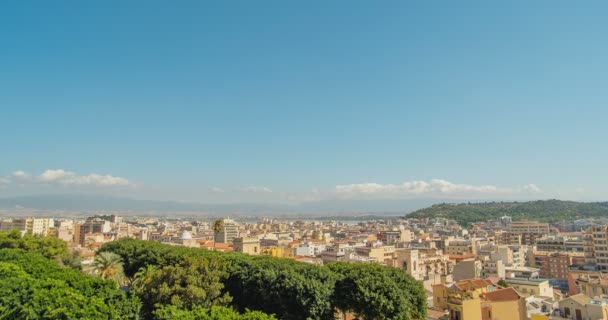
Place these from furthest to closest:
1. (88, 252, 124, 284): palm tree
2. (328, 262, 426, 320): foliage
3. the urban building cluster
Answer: (88, 252, 124, 284): palm tree
the urban building cluster
(328, 262, 426, 320): foliage

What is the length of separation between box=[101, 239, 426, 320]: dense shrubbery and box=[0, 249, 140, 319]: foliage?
2.80 meters

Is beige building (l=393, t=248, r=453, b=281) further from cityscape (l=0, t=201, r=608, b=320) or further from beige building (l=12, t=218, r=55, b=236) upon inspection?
beige building (l=12, t=218, r=55, b=236)

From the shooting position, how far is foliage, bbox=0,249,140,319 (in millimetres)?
19844

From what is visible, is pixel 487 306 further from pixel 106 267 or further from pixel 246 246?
pixel 246 246

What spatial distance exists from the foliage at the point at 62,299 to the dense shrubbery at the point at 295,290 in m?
2.80

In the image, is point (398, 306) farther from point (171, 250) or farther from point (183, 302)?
point (171, 250)

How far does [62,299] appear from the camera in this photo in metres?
20.4

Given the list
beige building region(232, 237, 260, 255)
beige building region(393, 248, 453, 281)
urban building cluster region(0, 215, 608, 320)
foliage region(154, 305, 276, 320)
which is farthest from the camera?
beige building region(232, 237, 260, 255)

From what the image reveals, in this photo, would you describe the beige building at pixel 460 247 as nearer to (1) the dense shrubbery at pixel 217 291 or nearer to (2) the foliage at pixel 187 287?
(1) the dense shrubbery at pixel 217 291

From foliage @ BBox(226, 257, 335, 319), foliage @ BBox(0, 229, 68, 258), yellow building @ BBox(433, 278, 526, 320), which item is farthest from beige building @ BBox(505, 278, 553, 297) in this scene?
foliage @ BBox(0, 229, 68, 258)

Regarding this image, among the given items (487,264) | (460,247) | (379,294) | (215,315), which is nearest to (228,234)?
(460,247)

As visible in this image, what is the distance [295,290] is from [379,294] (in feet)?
16.3

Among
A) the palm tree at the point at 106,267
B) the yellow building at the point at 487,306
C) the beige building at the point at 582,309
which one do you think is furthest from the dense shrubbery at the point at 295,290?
the beige building at the point at 582,309

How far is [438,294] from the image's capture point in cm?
3297
